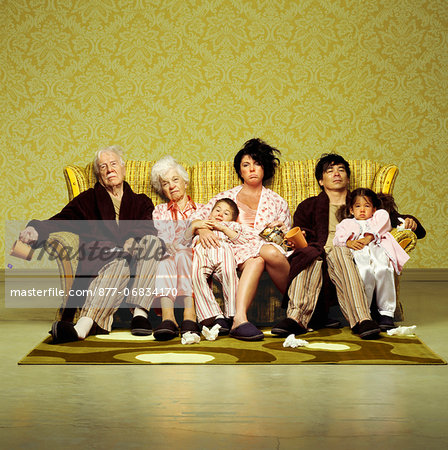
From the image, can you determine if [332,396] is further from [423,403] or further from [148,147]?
[148,147]

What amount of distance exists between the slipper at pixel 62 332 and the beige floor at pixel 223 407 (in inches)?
9.8

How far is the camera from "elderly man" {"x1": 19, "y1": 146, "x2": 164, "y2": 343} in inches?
138

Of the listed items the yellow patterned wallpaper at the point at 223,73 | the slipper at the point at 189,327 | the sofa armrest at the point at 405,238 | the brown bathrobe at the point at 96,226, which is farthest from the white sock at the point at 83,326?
the yellow patterned wallpaper at the point at 223,73

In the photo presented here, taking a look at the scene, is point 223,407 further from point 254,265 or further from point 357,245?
point 357,245

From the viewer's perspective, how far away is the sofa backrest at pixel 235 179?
14.5ft

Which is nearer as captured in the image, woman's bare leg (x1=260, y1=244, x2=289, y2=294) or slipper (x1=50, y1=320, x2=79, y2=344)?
slipper (x1=50, y1=320, x2=79, y2=344)

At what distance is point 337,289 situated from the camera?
3.63 meters

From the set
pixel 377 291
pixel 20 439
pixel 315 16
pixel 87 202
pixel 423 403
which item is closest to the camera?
pixel 20 439

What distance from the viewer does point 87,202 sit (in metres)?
4.04

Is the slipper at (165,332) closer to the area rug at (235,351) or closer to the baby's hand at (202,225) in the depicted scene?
the area rug at (235,351)

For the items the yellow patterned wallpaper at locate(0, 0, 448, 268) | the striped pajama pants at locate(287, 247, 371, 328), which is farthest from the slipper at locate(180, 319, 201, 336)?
the yellow patterned wallpaper at locate(0, 0, 448, 268)

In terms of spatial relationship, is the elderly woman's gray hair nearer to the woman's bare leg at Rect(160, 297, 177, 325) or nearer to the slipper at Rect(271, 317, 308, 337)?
the woman's bare leg at Rect(160, 297, 177, 325)

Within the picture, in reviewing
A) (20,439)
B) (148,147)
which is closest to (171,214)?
(148,147)

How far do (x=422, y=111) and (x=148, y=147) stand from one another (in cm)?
223
